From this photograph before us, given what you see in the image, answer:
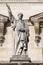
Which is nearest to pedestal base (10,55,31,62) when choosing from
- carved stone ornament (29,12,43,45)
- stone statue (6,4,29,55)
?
stone statue (6,4,29,55)

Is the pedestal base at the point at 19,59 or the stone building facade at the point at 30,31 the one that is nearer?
the pedestal base at the point at 19,59

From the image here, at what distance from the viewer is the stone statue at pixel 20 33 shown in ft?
37.6

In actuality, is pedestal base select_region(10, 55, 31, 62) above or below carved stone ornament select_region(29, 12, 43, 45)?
below

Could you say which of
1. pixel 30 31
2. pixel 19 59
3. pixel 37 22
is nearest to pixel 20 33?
pixel 30 31

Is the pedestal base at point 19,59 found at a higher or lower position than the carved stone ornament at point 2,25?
lower

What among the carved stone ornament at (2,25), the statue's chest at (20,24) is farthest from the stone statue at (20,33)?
the carved stone ornament at (2,25)

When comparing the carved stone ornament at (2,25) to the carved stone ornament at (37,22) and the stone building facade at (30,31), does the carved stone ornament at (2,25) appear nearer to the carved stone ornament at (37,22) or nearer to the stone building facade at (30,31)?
the stone building facade at (30,31)

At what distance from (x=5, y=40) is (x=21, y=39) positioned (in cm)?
59

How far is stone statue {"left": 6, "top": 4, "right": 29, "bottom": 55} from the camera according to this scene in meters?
11.4

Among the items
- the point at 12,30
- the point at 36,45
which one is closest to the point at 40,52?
the point at 36,45

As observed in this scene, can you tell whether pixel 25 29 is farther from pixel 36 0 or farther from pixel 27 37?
pixel 36 0

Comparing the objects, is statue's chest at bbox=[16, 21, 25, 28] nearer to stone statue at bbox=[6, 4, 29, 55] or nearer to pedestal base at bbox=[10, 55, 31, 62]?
stone statue at bbox=[6, 4, 29, 55]

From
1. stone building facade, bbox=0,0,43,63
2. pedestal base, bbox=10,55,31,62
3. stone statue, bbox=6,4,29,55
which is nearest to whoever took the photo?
pedestal base, bbox=10,55,31,62

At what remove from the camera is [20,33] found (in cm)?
1151
